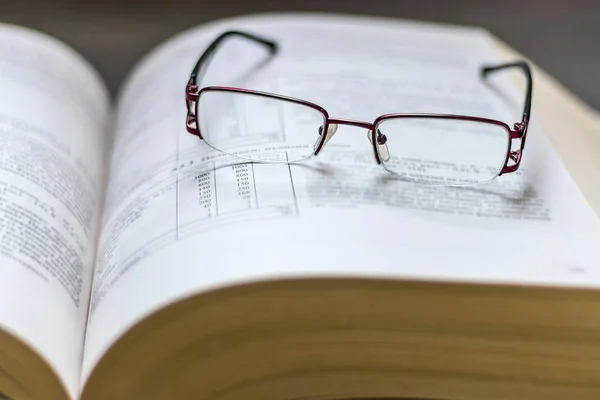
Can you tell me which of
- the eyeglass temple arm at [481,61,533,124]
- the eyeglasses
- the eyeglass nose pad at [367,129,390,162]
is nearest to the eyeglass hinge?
the eyeglasses

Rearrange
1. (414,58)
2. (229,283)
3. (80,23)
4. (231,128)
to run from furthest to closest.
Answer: (80,23) → (414,58) → (231,128) → (229,283)

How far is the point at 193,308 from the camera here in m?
0.36

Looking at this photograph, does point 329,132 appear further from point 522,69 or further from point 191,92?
point 522,69

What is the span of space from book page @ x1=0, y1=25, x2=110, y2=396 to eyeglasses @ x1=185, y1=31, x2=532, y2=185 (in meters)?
A: 0.10

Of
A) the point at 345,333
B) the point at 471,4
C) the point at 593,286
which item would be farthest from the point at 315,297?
the point at 471,4

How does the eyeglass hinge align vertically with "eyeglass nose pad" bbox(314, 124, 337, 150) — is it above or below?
above

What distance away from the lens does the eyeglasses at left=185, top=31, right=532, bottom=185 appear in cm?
44

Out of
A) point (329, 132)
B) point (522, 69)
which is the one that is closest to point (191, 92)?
point (329, 132)

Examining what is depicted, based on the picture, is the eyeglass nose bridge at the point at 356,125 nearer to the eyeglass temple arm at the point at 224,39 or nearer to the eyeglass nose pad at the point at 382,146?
the eyeglass nose pad at the point at 382,146

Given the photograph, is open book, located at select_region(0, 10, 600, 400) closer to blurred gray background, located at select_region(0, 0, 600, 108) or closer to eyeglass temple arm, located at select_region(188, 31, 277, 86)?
eyeglass temple arm, located at select_region(188, 31, 277, 86)

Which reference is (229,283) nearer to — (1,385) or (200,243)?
(200,243)

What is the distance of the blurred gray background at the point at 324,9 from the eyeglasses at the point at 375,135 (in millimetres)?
245

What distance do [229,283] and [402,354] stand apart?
107 millimetres

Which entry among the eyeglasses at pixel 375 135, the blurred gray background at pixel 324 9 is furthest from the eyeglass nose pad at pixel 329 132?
the blurred gray background at pixel 324 9
